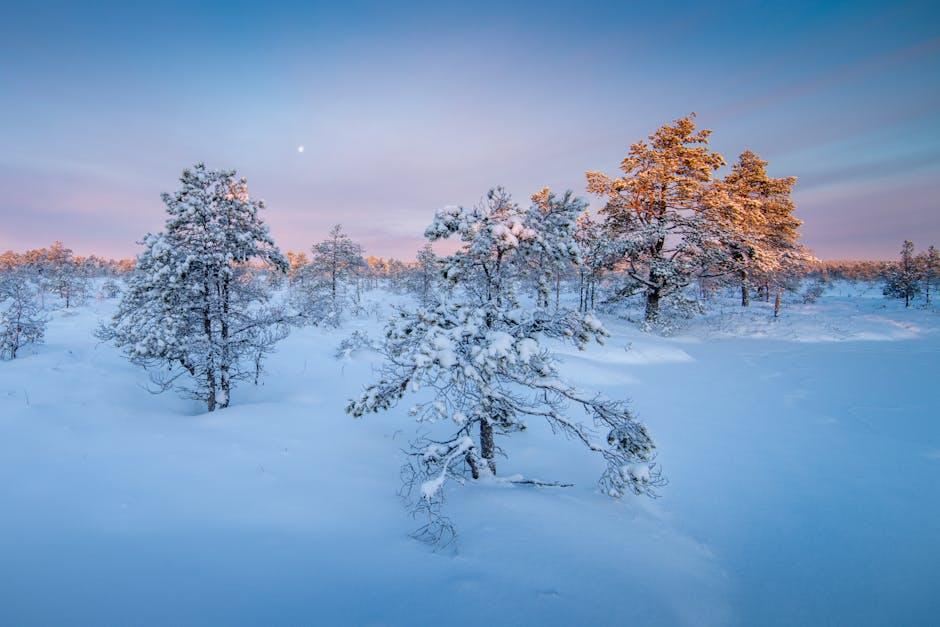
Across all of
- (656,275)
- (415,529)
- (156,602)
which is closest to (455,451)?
(415,529)

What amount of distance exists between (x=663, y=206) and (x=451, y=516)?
18.1 meters

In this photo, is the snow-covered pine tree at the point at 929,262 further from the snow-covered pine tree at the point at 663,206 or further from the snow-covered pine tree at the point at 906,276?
the snow-covered pine tree at the point at 663,206

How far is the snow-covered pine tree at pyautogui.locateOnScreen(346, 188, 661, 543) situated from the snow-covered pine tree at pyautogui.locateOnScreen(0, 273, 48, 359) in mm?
15021

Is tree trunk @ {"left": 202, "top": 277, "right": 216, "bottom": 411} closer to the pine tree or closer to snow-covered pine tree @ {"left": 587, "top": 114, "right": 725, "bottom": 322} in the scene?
the pine tree

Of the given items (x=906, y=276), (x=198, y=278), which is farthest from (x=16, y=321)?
(x=906, y=276)

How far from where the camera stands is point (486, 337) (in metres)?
5.17

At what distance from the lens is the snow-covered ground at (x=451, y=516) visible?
3684 millimetres

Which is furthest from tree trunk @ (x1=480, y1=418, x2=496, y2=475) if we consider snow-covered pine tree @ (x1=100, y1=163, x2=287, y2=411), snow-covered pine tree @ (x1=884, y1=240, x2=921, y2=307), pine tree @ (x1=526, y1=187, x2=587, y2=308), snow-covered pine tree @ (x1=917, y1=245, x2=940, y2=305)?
snow-covered pine tree @ (x1=917, y1=245, x2=940, y2=305)

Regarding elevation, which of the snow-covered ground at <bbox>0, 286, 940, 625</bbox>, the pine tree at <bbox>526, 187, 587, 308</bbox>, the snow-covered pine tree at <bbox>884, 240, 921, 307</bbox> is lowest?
the snow-covered ground at <bbox>0, 286, 940, 625</bbox>

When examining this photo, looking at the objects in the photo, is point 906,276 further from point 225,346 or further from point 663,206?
point 225,346

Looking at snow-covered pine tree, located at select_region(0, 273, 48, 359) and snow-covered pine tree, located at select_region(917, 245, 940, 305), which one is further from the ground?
snow-covered pine tree, located at select_region(917, 245, 940, 305)

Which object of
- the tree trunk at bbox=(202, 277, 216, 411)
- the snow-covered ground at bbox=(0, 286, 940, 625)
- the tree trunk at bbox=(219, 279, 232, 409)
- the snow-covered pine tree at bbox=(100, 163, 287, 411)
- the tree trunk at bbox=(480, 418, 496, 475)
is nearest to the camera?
the snow-covered ground at bbox=(0, 286, 940, 625)

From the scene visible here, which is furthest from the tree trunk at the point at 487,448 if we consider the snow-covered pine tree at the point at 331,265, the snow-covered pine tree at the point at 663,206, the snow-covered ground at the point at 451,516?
the snow-covered pine tree at the point at 331,265

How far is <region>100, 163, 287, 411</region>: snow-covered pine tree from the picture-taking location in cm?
883
